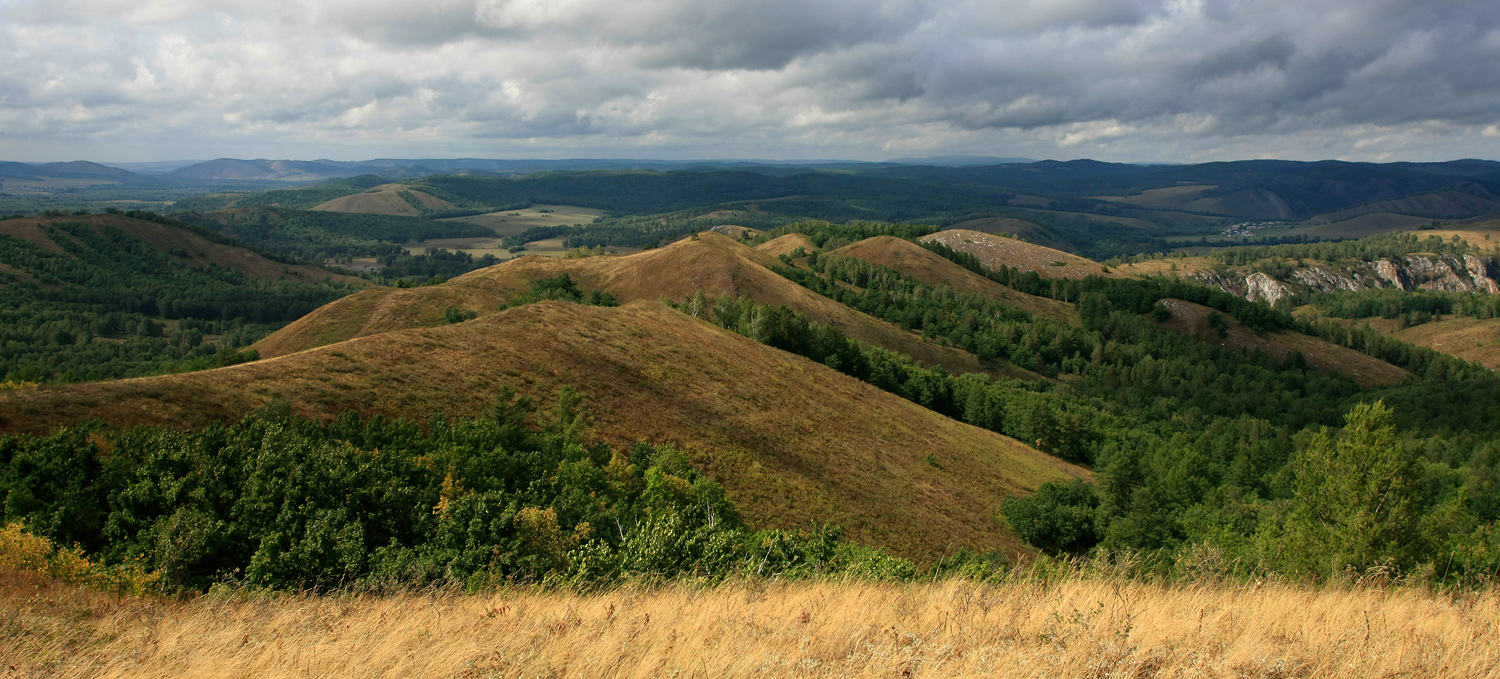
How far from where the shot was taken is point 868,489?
149 ft

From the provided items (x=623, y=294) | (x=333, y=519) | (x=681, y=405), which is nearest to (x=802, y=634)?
(x=333, y=519)

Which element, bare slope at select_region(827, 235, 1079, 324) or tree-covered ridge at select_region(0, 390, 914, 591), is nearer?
tree-covered ridge at select_region(0, 390, 914, 591)

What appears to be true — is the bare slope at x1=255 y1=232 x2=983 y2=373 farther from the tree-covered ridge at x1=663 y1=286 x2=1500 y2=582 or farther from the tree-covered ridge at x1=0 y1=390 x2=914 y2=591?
the tree-covered ridge at x1=0 y1=390 x2=914 y2=591

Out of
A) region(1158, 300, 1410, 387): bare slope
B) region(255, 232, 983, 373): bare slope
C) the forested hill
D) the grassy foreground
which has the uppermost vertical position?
the grassy foreground

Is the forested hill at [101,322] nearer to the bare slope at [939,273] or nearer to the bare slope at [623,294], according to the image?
the bare slope at [623,294]

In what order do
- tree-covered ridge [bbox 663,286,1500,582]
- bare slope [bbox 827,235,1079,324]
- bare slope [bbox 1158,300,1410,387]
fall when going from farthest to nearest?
bare slope [bbox 827,235,1079,324], bare slope [bbox 1158,300,1410,387], tree-covered ridge [bbox 663,286,1500,582]

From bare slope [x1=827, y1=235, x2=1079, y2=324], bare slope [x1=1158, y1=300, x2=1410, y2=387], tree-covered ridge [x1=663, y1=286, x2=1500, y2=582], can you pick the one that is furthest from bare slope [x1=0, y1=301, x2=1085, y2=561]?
bare slope [x1=1158, y1=300, x2=1410, y2=387]

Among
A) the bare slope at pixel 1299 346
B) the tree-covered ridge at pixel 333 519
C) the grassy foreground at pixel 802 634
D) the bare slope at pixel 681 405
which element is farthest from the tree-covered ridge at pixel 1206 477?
the bare slope at pixel 1299 346

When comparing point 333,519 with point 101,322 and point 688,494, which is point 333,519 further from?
point 101,322

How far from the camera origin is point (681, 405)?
48.8 m

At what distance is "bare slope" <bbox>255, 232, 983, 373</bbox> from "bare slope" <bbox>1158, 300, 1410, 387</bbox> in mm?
69893

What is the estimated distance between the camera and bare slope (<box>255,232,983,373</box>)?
99.8 metres

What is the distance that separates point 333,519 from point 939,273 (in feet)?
576

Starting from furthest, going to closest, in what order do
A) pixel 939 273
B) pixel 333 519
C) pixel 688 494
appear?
pixel 939 273
pixel 688 494
pixel 333 519
